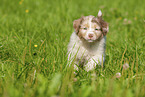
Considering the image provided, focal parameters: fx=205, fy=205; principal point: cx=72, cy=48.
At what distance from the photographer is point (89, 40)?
351 cm

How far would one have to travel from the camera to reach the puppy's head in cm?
346

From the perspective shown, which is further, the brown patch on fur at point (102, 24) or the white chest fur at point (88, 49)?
the white chest fur at point (88, 49)

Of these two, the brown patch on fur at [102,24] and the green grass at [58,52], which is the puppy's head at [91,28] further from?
the green grass at [58,52]

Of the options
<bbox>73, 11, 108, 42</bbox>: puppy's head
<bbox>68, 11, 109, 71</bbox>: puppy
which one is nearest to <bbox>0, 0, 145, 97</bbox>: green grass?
<bbox>68, 11, 109, 71</bbox>: puppy

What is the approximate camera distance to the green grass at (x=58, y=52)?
7.59 feet

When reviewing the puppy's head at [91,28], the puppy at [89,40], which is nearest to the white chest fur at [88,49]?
Answer: the puppy at [89,40]

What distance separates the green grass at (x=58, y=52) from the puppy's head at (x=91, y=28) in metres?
0.48

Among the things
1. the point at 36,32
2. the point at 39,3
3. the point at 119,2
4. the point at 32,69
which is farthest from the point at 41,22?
the point at 119,2

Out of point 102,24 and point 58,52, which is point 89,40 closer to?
point 102,24

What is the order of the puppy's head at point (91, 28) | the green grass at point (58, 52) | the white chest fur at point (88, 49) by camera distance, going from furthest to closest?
the white chest fur at point (88, 49) < the puppy's head at point (91, 28) < the green grass at point (58, 52)

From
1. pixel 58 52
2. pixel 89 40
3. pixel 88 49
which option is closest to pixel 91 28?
pixel 89 40

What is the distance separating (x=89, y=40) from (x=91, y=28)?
0.68 ft

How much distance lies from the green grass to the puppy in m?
0.20

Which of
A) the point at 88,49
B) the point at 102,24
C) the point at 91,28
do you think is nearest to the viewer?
the point at 91,28
